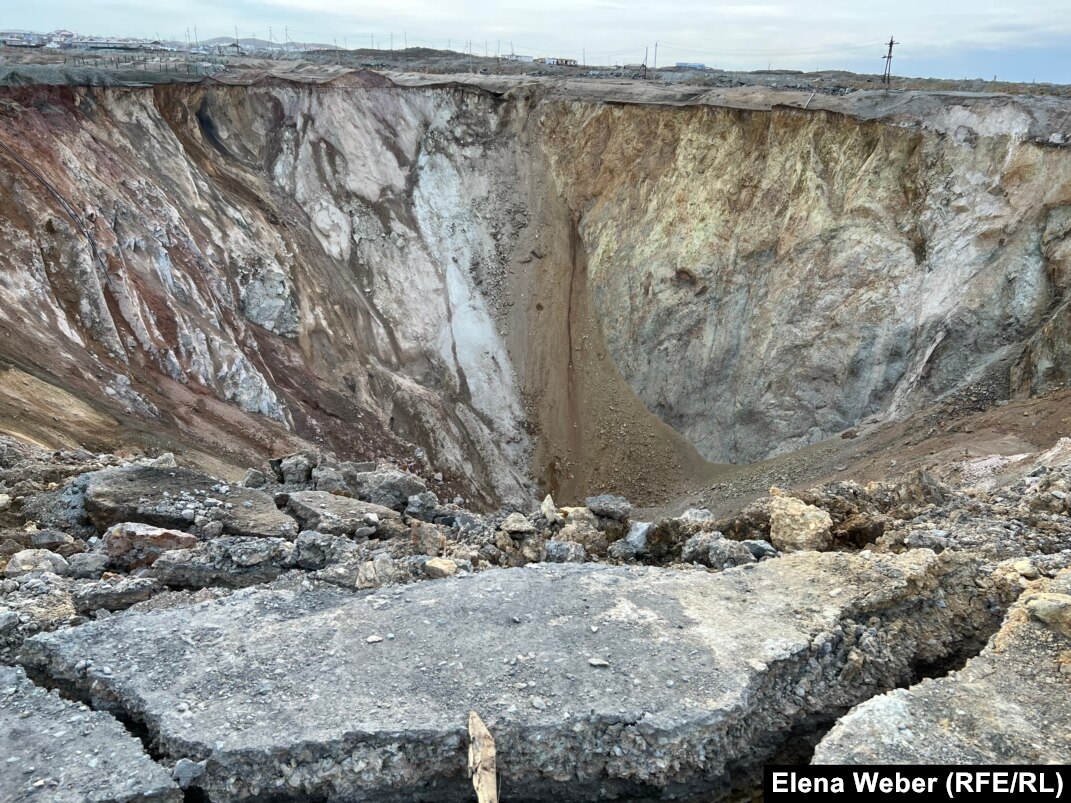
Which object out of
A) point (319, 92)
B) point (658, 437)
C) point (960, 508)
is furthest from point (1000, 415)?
point (319, 92)

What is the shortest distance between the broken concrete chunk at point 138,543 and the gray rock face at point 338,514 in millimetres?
1291

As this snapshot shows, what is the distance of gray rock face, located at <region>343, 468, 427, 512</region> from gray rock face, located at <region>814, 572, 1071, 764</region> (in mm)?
6451

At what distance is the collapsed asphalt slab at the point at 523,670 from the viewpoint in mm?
5160

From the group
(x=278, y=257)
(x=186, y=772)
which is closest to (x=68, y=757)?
(x=186, y=772)

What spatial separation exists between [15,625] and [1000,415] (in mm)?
15700

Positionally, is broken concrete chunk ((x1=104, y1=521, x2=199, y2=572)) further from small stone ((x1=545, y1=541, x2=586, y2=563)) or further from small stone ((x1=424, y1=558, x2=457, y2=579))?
small stone ((x1=545, y1=541, x2=586, y2=563))

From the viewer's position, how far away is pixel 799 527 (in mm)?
8328

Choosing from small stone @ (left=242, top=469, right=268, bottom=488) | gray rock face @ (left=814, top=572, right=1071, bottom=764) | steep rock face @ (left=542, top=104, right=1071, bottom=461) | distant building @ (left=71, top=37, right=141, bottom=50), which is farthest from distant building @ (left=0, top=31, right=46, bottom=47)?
gray rock face @ (left=814, top=572, right=1071, bottom=764)

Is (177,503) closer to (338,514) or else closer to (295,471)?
(338,514)

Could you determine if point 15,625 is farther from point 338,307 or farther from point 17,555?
point 338,307

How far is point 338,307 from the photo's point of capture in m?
22.0

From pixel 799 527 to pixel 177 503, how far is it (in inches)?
266

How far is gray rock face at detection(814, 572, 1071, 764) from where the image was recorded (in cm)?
491

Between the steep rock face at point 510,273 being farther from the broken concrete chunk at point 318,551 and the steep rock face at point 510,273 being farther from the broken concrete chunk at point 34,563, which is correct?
the broken concrete chunk at point 318,551
